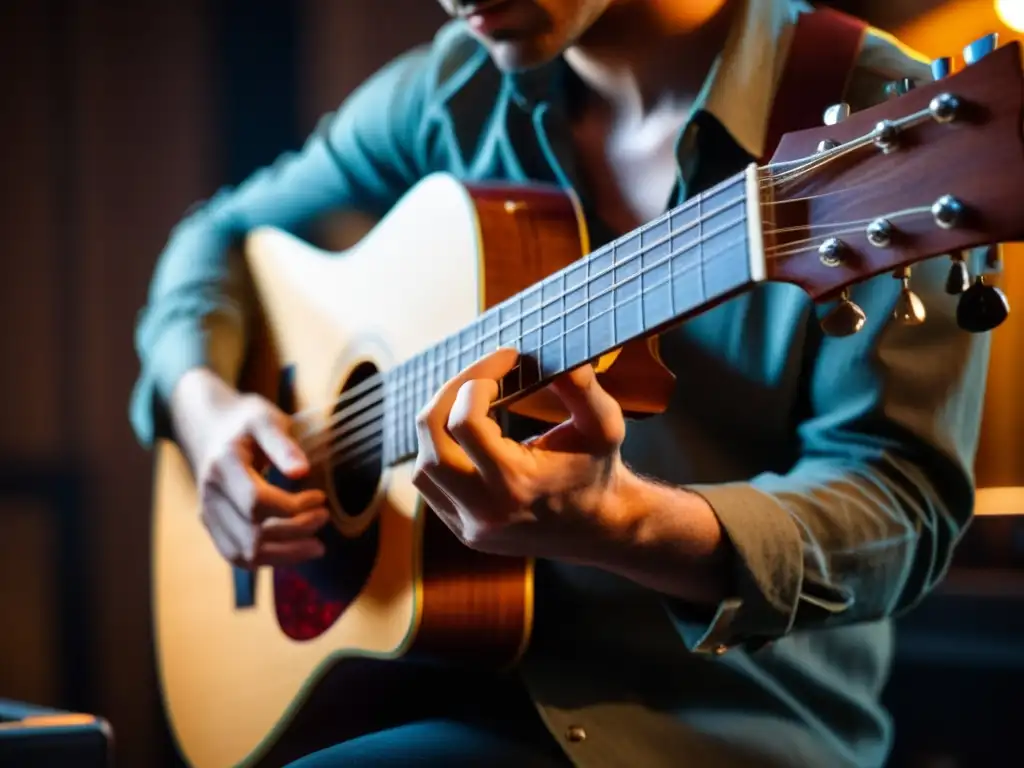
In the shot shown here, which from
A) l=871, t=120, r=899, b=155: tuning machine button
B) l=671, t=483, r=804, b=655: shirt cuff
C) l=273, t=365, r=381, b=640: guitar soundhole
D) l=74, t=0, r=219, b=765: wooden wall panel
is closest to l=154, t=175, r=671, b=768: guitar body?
l=273, t=365, r=381, b=640: guitar soundhole

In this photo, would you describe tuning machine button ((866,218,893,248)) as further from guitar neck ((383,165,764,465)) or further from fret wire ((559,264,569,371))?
fret wire ((559,264,569,371))

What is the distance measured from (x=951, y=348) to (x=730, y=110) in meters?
0.25

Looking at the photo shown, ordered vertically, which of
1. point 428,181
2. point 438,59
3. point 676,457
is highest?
point 438,59

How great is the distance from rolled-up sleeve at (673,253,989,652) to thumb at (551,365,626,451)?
0.14 metres

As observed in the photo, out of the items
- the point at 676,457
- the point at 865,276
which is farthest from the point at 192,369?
the point at 865,276

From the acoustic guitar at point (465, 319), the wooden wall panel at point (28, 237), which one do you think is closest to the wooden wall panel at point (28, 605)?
the wooden wall panel at point (28, 237)

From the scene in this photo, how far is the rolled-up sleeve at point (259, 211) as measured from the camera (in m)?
1.26

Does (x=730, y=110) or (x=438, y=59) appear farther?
(x=438, y=59)

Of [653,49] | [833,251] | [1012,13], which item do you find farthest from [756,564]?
[1012,13]

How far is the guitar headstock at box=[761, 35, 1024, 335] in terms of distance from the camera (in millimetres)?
547

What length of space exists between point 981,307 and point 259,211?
100 centimetres

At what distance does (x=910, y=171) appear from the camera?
0.58 metres

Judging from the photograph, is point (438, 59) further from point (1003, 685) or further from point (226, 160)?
point (1003, 685)

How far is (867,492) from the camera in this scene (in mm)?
836
